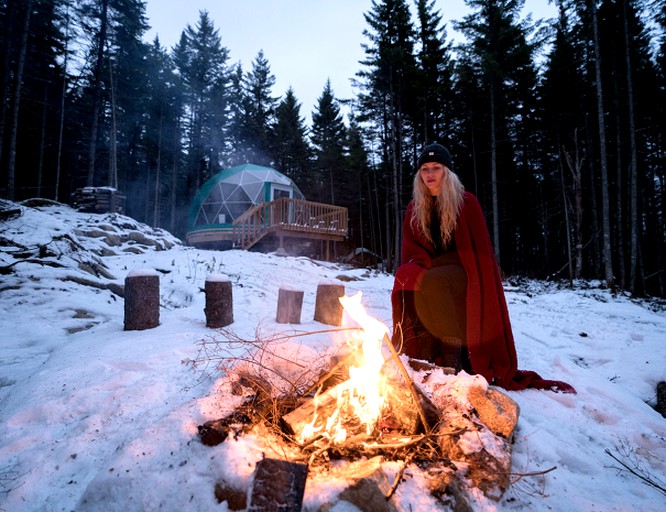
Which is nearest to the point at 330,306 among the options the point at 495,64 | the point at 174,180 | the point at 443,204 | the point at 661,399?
the point at 443,204

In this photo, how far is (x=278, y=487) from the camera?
1.14m

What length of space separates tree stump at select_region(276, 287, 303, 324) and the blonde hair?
6.57ft

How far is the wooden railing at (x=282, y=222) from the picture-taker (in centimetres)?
1453

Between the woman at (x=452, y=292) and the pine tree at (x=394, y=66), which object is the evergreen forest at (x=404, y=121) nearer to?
the pine tree at (x=394, y=66)

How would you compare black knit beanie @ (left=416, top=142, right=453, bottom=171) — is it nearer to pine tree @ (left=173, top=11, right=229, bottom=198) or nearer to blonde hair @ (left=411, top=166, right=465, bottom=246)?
blonde hair @ (left=411, top=166, right=465, bottom=246)

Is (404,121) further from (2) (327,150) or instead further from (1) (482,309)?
(1) (482,309)

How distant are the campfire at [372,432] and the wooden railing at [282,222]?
1259 centimetres

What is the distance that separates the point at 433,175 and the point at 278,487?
2488 millimetres

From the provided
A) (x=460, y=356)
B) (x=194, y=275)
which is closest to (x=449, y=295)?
Result: (x=460, y=356)

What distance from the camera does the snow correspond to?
1349 millimetres

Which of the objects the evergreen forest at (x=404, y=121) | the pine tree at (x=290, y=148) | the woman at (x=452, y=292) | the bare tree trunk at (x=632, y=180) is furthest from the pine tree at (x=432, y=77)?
the woman at (x=452, y=292)

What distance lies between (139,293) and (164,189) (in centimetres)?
3321

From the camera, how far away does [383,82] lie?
53.0 ft

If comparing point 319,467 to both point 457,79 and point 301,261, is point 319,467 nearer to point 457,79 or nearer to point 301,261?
point 301,261
